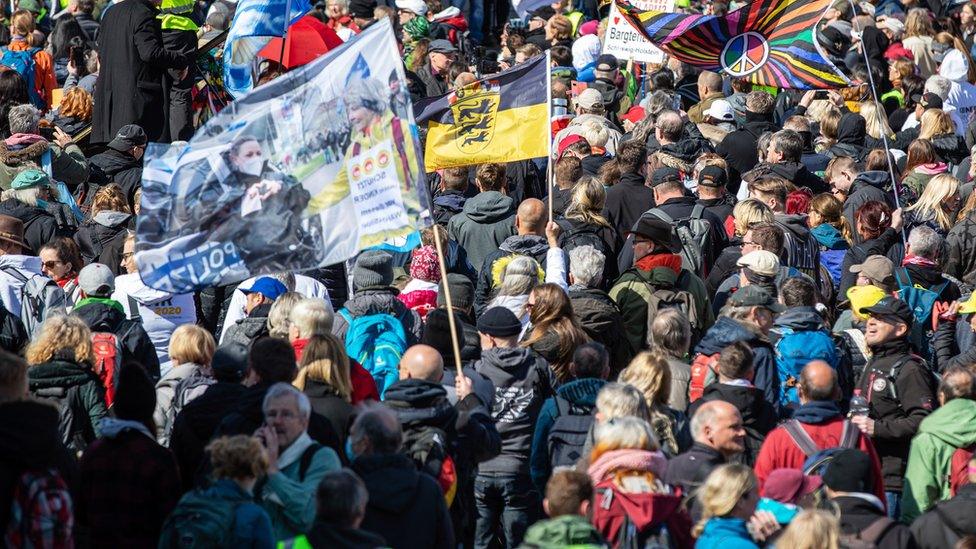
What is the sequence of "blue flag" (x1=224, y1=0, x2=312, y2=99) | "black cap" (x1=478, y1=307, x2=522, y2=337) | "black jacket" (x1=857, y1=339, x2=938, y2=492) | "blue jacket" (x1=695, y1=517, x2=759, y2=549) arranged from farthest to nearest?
"blue flag" (x1=224, y1=0, x2=312, y2=99)
"black cap" (x1=478, y1=307, x2=522, y2=337)
"black jacket" (x1=857, y1=339, x2=938, y2=492)
"blue jacket" (x1=695, y1=517, x2=759, y2=549)

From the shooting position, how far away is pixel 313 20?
1581cm

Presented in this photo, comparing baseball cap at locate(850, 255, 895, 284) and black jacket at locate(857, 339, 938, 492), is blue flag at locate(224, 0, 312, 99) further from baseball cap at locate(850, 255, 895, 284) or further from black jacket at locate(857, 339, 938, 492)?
black jacket at locate(857, 339, 938, 492)

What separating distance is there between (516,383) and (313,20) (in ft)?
26.1

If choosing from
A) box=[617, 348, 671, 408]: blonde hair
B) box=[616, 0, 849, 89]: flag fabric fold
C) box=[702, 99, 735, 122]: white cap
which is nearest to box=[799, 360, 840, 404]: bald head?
box=[617, 348, 671, 408]: blonde hair

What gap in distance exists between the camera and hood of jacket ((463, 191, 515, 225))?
39.7 ft

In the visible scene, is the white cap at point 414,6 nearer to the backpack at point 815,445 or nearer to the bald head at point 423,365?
the bald head at point 423,365

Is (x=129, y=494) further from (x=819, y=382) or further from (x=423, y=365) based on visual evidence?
(x=819, y=382)

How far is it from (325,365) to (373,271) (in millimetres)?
1923

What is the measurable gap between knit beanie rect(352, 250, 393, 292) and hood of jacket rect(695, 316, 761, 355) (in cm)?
196

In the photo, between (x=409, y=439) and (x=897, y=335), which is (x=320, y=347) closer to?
(x=409, y=439)

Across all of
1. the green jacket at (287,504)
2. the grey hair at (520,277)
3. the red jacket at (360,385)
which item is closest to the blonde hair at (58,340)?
the red jacket at (360,385)

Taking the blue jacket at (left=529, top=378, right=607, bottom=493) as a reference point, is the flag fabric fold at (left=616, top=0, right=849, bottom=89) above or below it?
above

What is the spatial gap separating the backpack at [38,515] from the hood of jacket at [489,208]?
19.6 ft

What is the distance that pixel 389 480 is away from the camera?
267 inches
